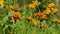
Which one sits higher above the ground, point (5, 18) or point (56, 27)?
point (5, 18)

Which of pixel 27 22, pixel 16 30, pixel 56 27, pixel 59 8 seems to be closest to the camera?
pixel 16 30

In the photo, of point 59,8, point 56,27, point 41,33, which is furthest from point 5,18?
point 59,8

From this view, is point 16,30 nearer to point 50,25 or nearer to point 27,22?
point 27,22

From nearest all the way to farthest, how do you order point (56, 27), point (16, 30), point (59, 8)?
point (16, 30) < point (56, 27) < point (59, 8)

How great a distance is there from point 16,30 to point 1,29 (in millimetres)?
226

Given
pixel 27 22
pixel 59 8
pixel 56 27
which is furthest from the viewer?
pixel 59 8

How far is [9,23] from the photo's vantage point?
3629mm

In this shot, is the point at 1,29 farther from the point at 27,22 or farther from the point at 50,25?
the point at 50,25

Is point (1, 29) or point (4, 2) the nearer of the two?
point (1, 29)

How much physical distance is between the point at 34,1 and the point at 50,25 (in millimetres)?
497

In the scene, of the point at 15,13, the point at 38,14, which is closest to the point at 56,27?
the point at 38,14

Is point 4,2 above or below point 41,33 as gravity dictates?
above

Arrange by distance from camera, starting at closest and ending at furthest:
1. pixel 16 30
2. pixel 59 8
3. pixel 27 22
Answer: pixel 16 30, pixel 27 22, pixel 59 8

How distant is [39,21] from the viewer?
390 cm
